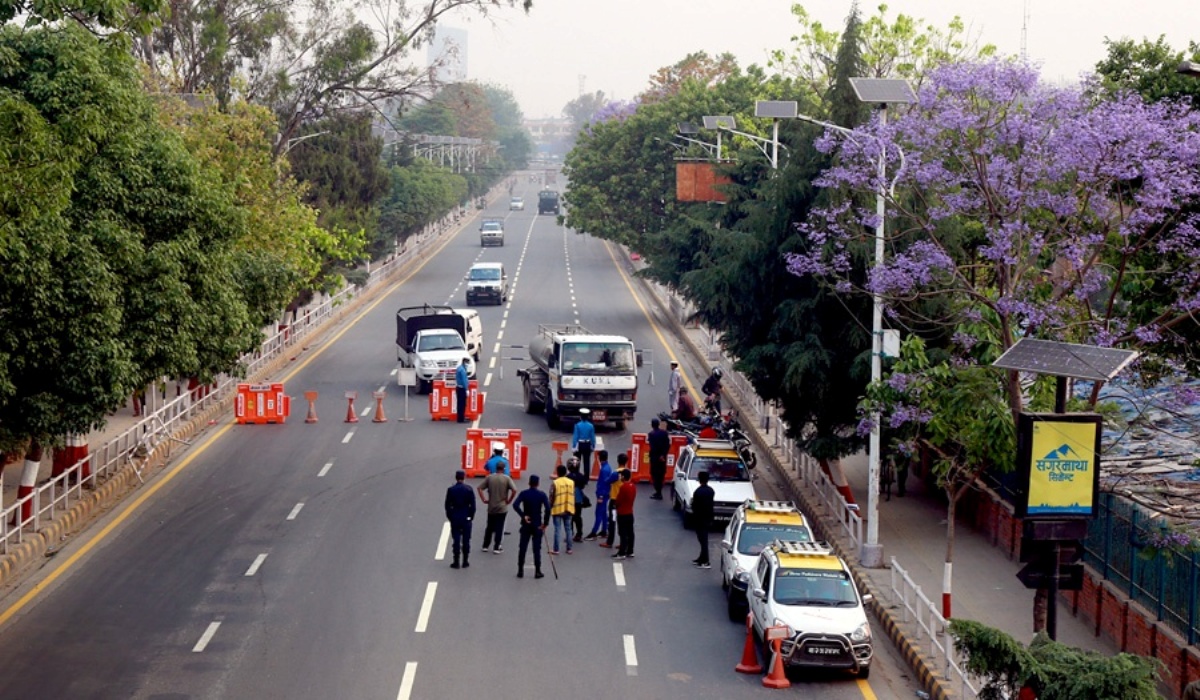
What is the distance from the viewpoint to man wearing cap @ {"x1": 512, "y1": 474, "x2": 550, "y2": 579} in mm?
22125

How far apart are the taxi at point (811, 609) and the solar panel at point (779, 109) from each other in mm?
8869

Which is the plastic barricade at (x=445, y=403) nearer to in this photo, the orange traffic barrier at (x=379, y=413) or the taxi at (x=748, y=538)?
the orange traffic barrier at (x=379, y=413)

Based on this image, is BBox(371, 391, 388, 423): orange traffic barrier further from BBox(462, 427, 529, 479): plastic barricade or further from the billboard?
the billboard

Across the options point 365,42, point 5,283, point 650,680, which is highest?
point 365,42

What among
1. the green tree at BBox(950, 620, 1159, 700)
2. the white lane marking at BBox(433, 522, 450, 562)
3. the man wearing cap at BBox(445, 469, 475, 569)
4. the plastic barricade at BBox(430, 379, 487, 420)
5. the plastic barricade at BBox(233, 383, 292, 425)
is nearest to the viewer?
the green tree at BBox(950, 620, 1159, 700)

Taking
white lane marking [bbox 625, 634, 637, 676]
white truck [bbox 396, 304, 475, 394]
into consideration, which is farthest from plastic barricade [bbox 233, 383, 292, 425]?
white lane marking [bbox 625, 634, 637, 676]

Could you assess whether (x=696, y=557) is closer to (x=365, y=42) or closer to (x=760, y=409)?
(x=760, y=409)

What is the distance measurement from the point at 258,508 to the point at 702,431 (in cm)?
929

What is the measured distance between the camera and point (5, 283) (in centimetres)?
1961

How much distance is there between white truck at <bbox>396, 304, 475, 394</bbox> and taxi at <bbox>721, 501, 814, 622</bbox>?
18245mm

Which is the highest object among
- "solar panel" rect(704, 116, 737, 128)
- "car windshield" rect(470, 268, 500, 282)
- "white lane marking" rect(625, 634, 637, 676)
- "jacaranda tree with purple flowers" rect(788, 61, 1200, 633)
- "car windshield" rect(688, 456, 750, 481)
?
"solar panel" rect(704, 116, 737, 128)

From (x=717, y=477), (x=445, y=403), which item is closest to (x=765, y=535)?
(x=717, y=477)

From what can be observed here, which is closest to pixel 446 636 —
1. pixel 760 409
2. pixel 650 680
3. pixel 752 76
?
pixel 650 680

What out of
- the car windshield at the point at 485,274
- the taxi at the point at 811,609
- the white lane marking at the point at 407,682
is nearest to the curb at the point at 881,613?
the taxi at the point at 811,609
